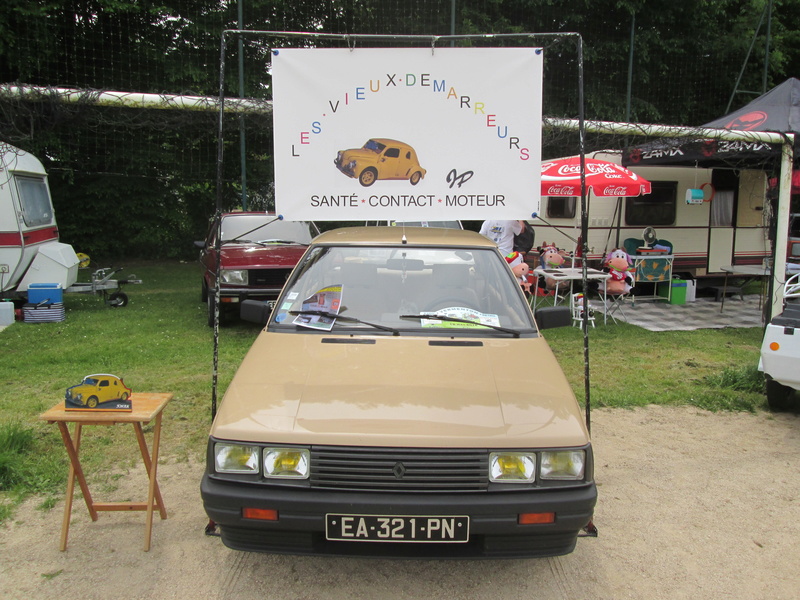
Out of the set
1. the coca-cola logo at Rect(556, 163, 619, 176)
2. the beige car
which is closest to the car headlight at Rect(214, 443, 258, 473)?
the beige car

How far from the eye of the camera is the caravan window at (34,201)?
9.95 m

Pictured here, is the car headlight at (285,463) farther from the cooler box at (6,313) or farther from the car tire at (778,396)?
the cooler box at (6,313)

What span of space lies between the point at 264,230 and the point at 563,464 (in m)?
7.33

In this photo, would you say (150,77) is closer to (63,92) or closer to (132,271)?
(132,271)

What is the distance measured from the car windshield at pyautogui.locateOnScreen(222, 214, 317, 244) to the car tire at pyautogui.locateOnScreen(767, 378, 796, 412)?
6154mm

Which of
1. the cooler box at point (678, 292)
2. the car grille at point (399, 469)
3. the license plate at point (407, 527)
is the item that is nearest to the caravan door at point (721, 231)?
the cooler box at point (678, 292)

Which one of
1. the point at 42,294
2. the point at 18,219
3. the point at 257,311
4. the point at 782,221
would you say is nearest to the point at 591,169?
the point at 782,221

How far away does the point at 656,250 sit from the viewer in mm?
11641

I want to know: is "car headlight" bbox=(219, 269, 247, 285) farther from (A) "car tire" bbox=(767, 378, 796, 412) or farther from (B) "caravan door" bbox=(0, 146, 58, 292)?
(A) "car tire" bbox=(767, 378, 796, 412)

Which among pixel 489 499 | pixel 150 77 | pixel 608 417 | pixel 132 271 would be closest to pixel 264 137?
pixel 150 77

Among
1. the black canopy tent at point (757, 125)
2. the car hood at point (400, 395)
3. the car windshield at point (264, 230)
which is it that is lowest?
the car hood at point (400, 395)

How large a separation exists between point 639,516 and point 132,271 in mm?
15176

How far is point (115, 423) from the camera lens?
3217mm

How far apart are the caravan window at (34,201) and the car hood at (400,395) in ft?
27.4
